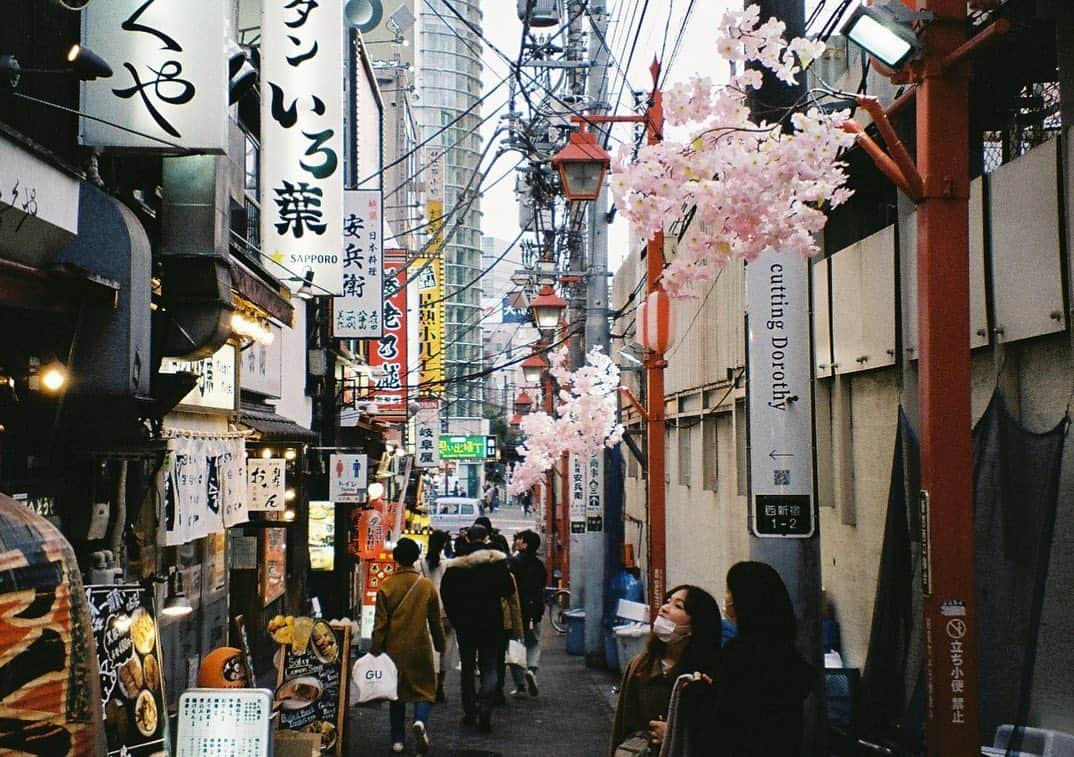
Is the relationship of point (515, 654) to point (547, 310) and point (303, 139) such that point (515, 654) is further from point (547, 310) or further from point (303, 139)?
point (547, 310)

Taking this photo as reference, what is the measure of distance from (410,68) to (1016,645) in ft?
195

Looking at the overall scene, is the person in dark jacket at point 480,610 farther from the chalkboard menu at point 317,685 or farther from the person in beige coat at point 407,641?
the chalkboard menu at point 317,685

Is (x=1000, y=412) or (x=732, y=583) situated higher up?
(x=1000, y=412)

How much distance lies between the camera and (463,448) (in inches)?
2685

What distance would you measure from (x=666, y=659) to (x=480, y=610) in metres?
6.76

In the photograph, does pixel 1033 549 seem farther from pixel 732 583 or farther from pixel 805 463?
pixel 732 583

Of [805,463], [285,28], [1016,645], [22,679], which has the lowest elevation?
[1016,645]

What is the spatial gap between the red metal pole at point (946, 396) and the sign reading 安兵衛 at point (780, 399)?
1115mm

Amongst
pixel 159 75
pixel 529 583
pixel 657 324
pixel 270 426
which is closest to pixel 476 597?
pixel 657 324

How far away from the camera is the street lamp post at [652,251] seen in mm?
14750

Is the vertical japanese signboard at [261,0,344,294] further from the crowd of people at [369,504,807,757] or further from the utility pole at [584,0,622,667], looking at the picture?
the crowd of people at [369,504,807,757]

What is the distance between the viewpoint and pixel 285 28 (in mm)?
13461

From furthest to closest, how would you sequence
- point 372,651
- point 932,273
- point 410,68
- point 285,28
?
point 410,68 → point 285,28 → point 372,651 → point 932,273

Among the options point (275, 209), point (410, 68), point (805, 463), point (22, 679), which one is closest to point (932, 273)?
point (805, 463)
